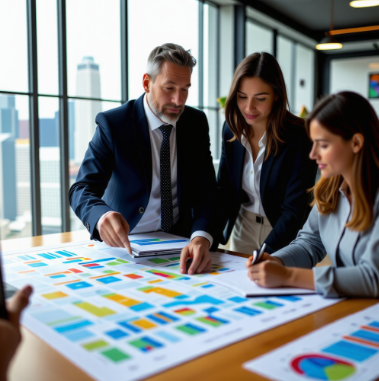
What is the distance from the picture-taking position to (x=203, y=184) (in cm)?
209

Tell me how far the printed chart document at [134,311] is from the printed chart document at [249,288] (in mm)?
23

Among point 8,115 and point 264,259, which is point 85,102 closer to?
point 8,115

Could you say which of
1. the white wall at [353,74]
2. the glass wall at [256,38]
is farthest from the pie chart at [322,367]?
the white wall at [353,74]

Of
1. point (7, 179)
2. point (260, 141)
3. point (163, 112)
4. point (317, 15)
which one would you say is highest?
point (317, 15)

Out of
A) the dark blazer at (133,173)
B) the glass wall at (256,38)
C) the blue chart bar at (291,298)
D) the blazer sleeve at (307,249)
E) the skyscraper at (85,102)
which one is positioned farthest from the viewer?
the glass wall at (256,38)

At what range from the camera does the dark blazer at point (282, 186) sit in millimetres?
1939

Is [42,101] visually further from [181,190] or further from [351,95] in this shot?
[351,95]

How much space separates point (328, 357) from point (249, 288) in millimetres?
419

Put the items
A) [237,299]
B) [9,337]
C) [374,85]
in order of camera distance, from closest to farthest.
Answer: [9,337] < [237,299] < [374,85]

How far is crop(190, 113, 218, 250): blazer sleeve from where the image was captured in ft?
6.32

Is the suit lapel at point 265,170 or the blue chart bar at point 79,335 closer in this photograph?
the blue chart bar at point 79,335

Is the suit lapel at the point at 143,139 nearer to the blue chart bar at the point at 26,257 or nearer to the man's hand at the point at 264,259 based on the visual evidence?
the blue chart bar at the point at 26,257

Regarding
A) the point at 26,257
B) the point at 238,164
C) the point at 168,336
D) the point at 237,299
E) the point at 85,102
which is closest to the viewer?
the point at 168,336

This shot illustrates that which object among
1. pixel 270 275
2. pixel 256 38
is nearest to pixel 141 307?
pixel 270 275
